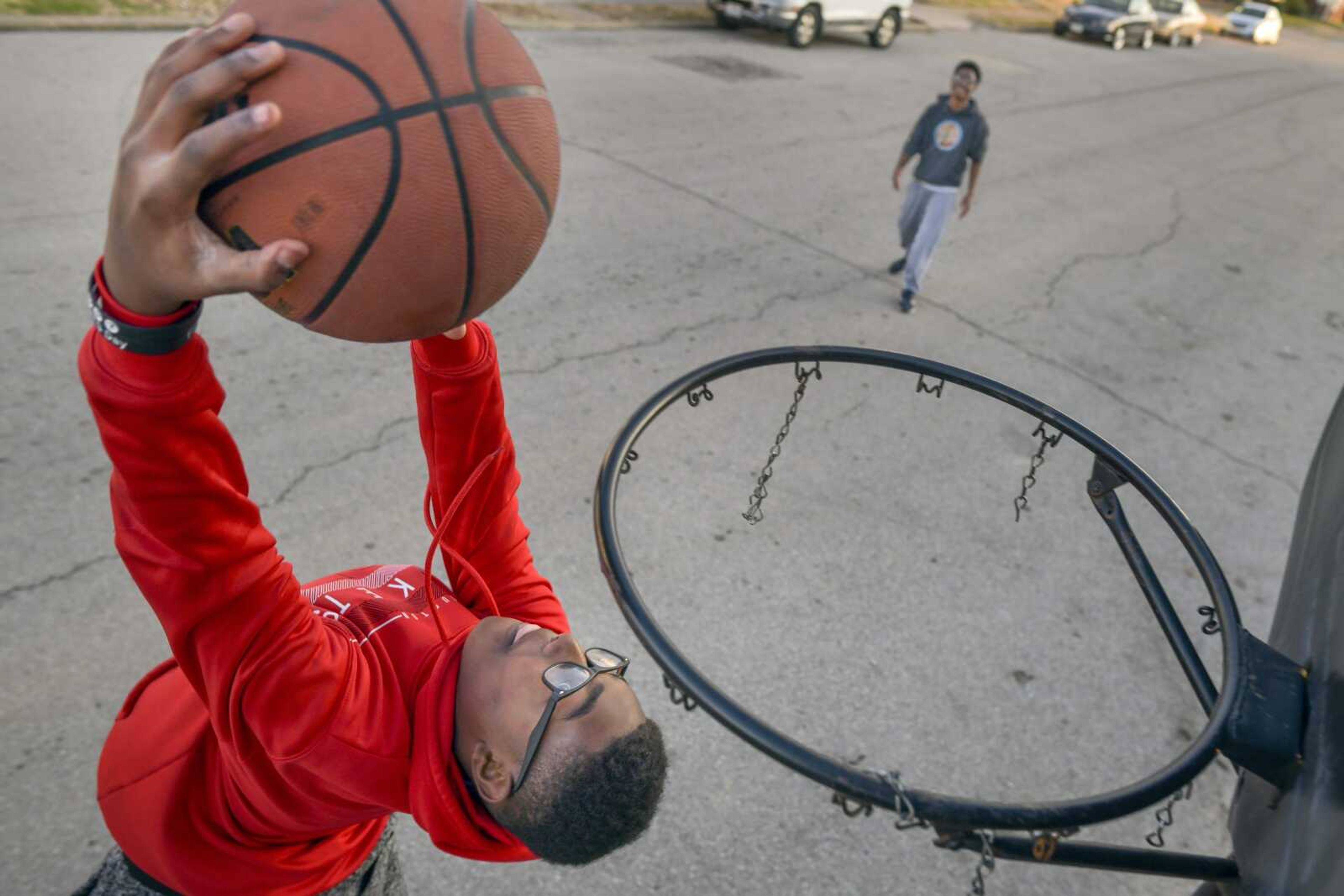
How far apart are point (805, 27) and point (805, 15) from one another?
19 cm

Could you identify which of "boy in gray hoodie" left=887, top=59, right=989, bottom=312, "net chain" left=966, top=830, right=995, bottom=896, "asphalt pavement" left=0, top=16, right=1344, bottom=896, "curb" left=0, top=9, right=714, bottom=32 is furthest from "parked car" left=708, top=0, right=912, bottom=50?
"net chain" left=966, top=830, right=995, bottom=896

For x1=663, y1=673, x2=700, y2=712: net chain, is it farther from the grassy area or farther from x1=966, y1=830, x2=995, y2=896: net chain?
the grassy area

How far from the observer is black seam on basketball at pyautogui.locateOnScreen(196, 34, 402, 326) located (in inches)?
65.4

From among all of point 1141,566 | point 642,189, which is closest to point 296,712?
point 1141,566

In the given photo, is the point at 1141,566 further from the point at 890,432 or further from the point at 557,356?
the point at 557,356

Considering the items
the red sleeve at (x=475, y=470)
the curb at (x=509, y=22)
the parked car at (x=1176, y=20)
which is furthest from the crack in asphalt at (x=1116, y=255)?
the parked car at (x=1176, y=20)

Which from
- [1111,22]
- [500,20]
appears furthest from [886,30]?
[500,20]

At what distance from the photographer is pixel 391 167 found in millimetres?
1719

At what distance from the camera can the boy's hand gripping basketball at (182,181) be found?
1287 mm

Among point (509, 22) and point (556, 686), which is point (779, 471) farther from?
point (509, 22)

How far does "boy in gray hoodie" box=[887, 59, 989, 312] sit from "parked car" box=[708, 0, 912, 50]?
856 centimetres

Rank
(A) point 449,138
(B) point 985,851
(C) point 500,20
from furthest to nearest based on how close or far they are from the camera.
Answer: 1. (C) point 500,20
2. (A) point 449,138
3. (B) point 985,851

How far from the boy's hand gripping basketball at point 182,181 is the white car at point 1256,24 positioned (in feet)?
111

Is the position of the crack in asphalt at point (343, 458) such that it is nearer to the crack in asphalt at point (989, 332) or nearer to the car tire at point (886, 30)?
the crack in asphalt at point (989, 332)
